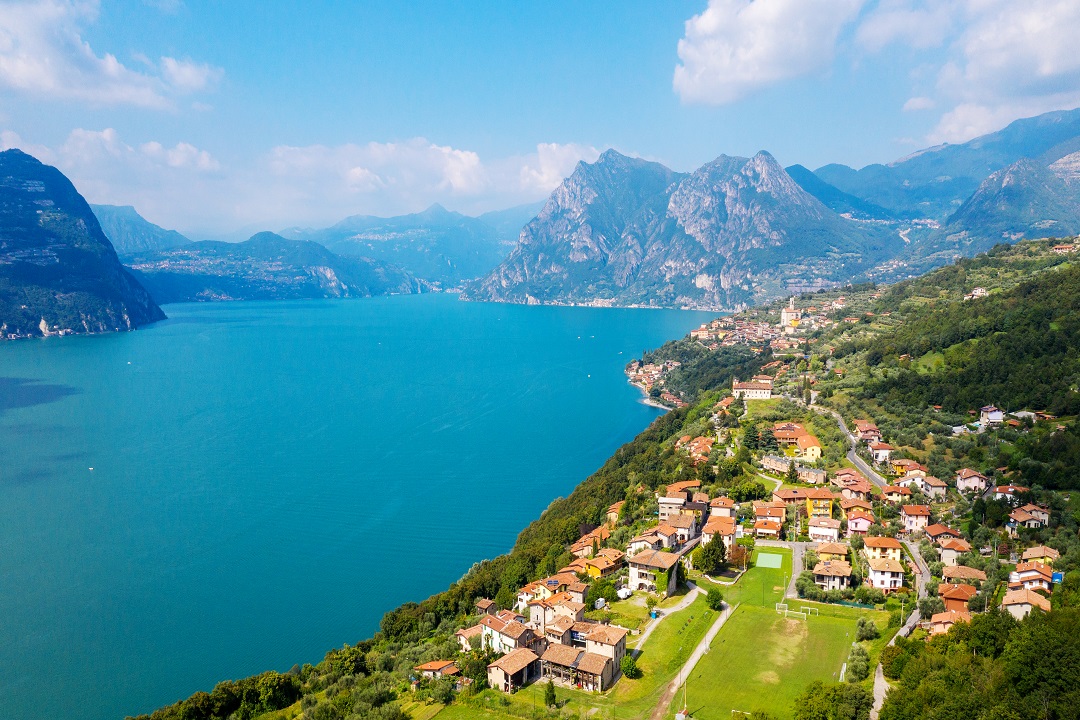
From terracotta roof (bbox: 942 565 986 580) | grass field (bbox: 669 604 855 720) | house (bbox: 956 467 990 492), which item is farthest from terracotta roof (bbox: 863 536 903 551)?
house (bbox: 956 467 990 492)

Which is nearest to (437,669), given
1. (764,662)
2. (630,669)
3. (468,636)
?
(468,636)

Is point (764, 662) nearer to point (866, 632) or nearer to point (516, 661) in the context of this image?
point (866, 632)

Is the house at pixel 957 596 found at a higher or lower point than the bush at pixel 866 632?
higher

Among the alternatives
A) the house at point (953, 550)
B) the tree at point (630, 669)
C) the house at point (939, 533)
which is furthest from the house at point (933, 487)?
the tree at point (630, 669)

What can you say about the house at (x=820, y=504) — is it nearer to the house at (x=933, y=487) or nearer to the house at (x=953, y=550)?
the house at (x=933, y=487)

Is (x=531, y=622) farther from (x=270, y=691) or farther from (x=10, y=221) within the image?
(x=10, y=221)

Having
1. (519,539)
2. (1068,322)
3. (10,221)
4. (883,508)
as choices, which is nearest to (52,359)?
(10,221)
